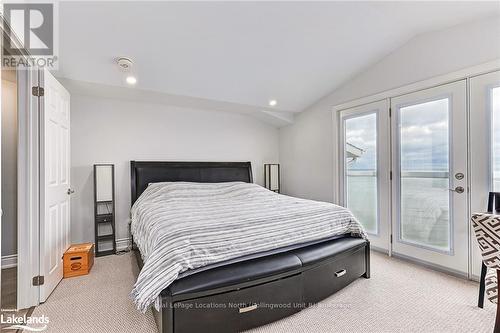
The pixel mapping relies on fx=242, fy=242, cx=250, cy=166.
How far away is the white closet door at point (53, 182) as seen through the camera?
213 cm

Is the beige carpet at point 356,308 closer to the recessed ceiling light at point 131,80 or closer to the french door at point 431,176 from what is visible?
the french door at point 431,176

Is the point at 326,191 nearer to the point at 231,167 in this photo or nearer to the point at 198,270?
the point at 231,167

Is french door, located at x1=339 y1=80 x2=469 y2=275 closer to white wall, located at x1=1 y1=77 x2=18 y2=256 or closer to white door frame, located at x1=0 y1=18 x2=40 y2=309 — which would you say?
white door frame, located at x1=0 y1=18 x2=40 y2=309

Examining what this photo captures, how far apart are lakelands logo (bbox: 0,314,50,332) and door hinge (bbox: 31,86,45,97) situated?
1760 mm

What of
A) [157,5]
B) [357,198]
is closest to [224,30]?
[157,5]

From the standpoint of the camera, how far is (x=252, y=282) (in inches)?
67.8

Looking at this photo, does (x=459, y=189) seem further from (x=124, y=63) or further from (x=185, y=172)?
(x=124, y=63)

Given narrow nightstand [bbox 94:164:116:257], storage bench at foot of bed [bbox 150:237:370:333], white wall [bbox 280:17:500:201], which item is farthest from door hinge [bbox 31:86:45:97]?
white wall [bbox 280:17:500:201]

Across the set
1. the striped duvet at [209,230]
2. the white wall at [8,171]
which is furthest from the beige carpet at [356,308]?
the white wall at [8,171]

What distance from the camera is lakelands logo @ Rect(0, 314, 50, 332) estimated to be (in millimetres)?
1783

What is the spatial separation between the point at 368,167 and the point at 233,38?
2.51 m

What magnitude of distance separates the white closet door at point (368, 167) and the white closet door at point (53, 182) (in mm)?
Answer: 3646

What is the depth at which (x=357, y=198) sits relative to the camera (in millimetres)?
3652

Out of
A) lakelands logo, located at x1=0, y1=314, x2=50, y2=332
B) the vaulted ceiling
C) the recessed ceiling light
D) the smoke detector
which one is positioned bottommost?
lakelands logo, located at x1=0, y1=314, x2=50, y2=332
